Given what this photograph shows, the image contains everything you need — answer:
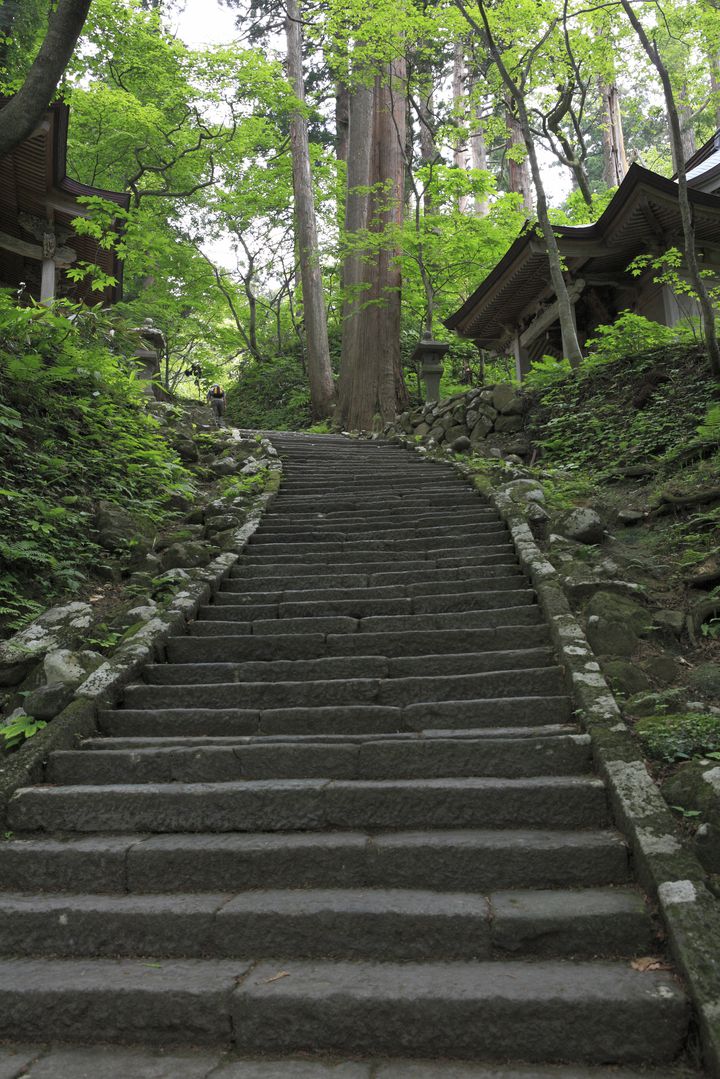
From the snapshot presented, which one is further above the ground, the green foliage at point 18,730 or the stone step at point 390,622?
the stone step at point 390,622

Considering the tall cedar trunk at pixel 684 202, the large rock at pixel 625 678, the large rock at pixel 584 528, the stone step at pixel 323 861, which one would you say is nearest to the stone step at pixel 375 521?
the large rock at pixel 584 528

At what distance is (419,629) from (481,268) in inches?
545

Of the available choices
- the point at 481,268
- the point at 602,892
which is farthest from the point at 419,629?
the point at 481,268

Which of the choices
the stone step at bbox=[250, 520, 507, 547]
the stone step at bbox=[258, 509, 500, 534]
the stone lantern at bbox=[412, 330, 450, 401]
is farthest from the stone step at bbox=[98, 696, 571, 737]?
the stone lantern at bbox=[412, 330, 450, 401]

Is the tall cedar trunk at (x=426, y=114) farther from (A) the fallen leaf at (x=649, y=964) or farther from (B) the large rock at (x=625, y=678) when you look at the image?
(A) the fallen leaf at (x=649, y=964)

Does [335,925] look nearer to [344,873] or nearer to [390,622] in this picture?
[344,873]

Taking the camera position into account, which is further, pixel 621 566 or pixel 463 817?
pixel 621 566

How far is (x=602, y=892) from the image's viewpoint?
3.04 metres

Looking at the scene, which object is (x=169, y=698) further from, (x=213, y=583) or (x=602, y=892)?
(x=602, y=892)

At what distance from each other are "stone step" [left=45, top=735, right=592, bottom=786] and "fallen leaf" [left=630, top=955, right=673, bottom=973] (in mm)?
1088

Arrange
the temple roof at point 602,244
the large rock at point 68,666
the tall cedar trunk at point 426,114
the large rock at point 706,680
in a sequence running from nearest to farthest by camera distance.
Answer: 1. the large rock at point 706,680
2. the large rock at point 68,666
3. the temple roof at point 602,244
4. the tall cedar trunk at point 426,114

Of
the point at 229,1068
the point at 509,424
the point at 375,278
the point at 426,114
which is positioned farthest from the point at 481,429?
the point at 426,114

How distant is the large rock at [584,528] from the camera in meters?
6.54

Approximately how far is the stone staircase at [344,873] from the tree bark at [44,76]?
4296 mm
